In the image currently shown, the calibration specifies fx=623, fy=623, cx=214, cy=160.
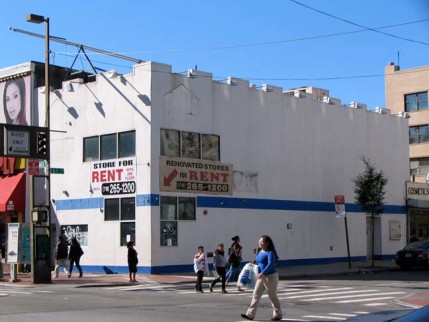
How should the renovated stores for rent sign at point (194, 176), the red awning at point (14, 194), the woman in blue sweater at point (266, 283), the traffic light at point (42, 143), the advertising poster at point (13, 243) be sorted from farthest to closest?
the red awning at point (14, 194) → the renovated stores for rent sign at point (194, 176) → the advertising poster at point (13, 243) → the traffic light at point (42, 143) → the woman in blue sweater at point (266, 283)

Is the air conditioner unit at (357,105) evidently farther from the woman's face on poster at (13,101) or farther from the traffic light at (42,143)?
the traffic light at (42,143)

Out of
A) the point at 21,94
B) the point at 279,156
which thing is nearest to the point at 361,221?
the point at 279,156

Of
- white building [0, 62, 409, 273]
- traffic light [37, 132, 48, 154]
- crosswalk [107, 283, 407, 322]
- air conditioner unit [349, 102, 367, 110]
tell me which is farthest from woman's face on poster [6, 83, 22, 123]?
air conditioner unit [349, 102, 367, 110]

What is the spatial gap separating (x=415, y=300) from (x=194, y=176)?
47.0ft

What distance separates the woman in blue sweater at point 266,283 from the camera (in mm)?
12656

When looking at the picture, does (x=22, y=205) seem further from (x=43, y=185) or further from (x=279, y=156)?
(x=279, y=156)

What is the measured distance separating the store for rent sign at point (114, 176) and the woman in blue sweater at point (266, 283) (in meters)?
15.2

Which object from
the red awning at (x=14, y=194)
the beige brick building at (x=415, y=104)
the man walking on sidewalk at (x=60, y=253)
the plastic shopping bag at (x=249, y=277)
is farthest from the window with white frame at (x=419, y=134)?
the plastic shopping bag at (x=249, y=277)

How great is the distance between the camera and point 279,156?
3259 centimetres

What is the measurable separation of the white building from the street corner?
1219cm

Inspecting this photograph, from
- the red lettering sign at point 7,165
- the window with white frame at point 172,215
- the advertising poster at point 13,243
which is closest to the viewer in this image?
the advertising poster at point 13,243

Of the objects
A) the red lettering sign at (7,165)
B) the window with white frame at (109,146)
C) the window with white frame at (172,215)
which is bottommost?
the window with white frame at (172,215)

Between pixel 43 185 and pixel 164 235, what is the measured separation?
7.93 meters

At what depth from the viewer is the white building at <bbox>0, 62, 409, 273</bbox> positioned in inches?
1085
